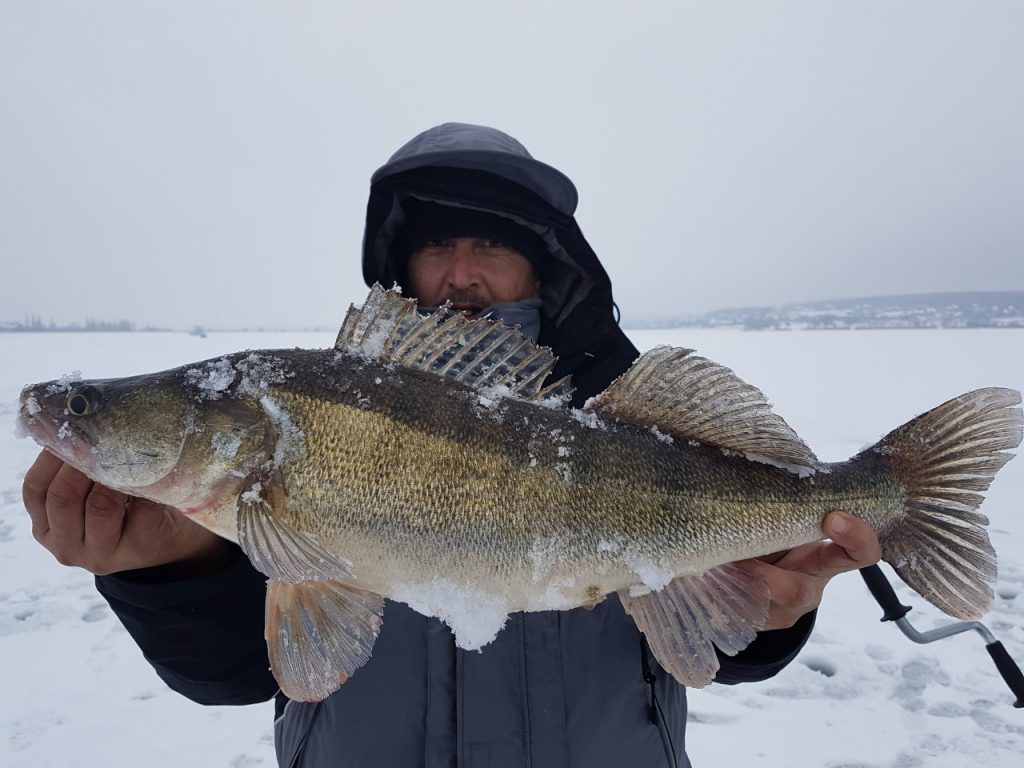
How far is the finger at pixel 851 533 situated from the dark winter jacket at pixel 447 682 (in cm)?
45

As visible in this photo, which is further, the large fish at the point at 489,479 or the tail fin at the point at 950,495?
the tail fin at the point at 950,495

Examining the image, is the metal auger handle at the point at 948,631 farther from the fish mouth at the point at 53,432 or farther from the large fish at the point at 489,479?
the fish mouth at the point at 53,432

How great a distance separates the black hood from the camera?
8.23ft

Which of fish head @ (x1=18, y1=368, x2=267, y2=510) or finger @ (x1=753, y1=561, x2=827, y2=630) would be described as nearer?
fish head @ (x1=18, y1=368, x2=267, y2=510)

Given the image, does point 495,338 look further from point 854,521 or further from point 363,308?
point 854,521

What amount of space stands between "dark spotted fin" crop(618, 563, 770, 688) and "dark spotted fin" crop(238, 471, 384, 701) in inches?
28.8

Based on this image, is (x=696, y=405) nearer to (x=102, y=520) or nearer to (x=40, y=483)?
(x=102, y=520)

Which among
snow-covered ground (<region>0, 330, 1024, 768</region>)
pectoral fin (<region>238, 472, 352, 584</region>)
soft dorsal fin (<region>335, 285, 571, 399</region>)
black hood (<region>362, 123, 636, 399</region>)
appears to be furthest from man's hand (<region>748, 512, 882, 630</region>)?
snow-covered ground (<region>0, 330, 1024, 768</region>)

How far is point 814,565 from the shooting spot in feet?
6.03

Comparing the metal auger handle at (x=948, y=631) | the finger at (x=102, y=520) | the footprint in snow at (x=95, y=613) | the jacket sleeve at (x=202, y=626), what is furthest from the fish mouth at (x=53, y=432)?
the footprint in snow at (x=95, y=613)

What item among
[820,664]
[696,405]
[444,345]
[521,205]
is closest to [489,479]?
[444,345]

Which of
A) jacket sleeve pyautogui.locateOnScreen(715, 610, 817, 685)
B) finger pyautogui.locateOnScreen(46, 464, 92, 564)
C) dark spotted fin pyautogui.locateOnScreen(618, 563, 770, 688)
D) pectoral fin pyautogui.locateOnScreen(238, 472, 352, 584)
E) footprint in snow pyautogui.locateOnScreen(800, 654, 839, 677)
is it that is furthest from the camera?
footprint in snow pyautogui.locateOnScreen(800, 654, 839, 677)

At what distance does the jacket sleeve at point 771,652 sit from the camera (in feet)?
6.51

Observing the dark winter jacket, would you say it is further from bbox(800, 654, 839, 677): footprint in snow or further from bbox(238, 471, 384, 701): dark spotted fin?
bbox(800, 654, 839, 677): footprint in snow
